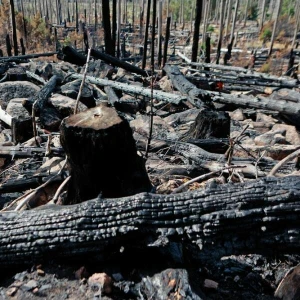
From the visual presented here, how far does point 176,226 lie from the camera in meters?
2.07

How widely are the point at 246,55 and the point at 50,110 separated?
20394 mm

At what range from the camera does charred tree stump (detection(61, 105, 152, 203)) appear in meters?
2.36

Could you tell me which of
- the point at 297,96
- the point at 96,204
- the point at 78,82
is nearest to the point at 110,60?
the point at 78,82

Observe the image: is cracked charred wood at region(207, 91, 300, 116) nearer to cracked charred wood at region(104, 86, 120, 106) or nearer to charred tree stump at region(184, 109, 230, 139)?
cracked charred wood at region(104, 86, 120, 106)

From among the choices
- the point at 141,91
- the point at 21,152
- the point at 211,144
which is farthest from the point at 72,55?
the point at 211,144

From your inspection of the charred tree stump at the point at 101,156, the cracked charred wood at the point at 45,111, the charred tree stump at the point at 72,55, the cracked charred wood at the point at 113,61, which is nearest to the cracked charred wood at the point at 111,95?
the cracked charred wood at the point at 45,111

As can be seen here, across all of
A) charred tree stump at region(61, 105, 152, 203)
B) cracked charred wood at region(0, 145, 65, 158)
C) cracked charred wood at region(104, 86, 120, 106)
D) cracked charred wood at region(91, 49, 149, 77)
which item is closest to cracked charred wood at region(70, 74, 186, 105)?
cracked charred wood at region(104, 86, 120, 106)

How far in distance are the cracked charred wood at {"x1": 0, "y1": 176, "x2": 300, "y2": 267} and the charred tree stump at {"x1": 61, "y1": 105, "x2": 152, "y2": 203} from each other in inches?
13.5

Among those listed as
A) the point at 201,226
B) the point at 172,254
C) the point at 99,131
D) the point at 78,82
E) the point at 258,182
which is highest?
the point at 99,131

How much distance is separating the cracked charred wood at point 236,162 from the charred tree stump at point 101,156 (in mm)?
1123

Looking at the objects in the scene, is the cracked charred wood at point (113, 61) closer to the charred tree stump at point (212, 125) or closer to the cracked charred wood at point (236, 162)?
the charred tree stump at point (212, 125)

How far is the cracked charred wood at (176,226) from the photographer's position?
203 cm

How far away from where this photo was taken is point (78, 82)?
8977 millimetres

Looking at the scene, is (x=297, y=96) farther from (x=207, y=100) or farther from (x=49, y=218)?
(x=49, y=218)
